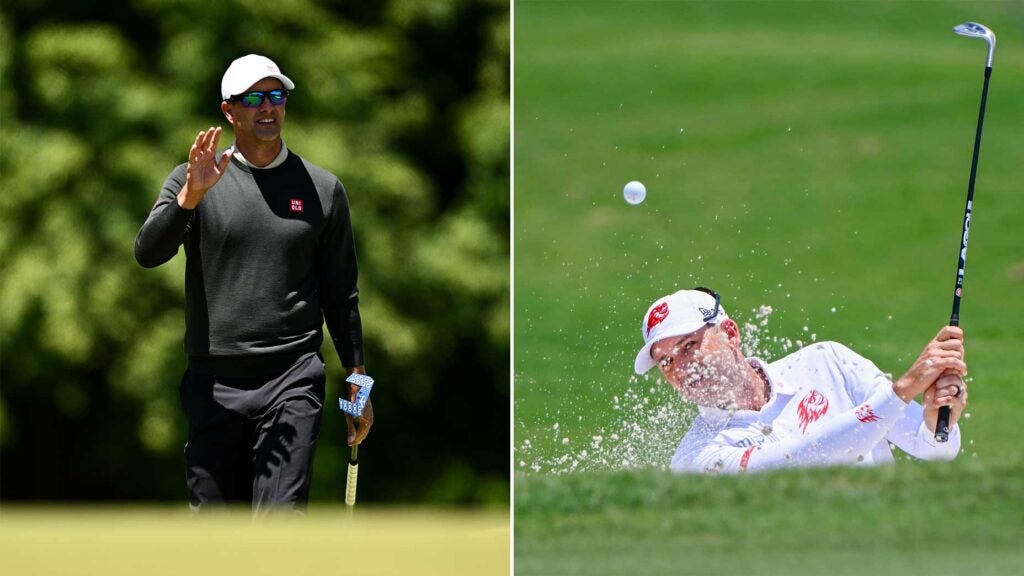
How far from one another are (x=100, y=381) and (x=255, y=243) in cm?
591

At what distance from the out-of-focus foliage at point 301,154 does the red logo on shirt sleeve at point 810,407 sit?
428cm

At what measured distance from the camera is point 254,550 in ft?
16.0

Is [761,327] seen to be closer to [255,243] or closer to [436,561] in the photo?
[436,561]

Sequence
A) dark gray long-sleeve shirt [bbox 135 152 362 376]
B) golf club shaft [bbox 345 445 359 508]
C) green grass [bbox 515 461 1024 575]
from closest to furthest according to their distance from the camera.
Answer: dark gray long-sleeve shirt [bbox 135 152 362 376] → golf club shaft [bbox 345 445 359 508] → green grass [bbox 515 461 1024 575]

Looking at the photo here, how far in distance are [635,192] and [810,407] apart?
937mm

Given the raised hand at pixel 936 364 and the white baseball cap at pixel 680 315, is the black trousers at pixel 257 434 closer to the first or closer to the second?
the white baseball cap at pixel 680 315

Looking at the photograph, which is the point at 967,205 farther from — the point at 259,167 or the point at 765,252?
the point at 259,167

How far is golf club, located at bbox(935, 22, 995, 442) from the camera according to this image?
4566mm

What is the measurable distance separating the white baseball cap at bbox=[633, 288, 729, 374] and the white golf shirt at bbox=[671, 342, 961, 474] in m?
0.20

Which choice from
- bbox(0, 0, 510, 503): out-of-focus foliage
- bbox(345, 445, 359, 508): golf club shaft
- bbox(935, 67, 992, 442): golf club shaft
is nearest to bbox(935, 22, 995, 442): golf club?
bbox(935, 67, 992, 442): golf club shaft

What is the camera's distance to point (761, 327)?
15.6 feet

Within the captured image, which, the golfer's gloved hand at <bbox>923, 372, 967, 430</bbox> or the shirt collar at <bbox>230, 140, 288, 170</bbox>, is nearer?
the shirt collar at <bbox>230, 140, 288, 170</bbox>

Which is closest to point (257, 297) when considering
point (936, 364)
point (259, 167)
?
point (259, 167)

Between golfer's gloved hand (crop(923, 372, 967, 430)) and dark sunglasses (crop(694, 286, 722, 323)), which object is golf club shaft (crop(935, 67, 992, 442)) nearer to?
golfer's gloved hand (crop(923, 372, 967, 430))
